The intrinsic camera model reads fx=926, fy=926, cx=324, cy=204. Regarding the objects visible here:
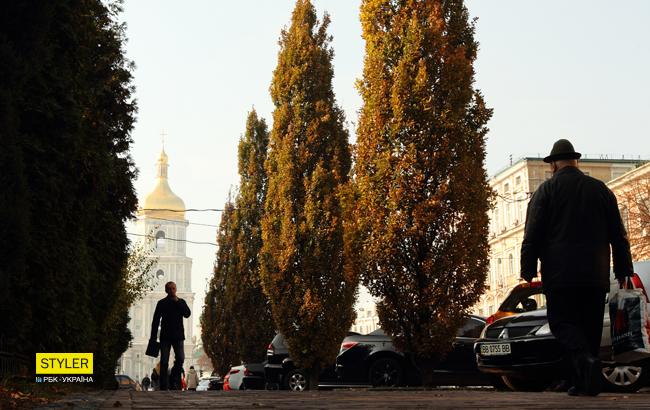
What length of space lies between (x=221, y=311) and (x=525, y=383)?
1101 inches

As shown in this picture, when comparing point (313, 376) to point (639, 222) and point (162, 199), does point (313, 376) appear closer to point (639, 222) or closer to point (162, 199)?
point (639, 222)

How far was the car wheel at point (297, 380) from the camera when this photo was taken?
2367 centimetres

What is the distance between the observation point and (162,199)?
541 feet

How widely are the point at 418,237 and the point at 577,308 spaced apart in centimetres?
1181

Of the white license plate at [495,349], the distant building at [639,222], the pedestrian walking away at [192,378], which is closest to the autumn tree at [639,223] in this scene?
the distant building at [639,222]

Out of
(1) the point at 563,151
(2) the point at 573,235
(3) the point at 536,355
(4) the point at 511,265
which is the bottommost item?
(3) the point at 536,355

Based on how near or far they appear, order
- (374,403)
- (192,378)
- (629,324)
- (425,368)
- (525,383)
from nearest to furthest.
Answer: (374,403)
(629,324)
(525,383)
(425,368)
(192,378)

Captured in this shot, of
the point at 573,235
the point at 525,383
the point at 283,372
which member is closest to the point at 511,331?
the point at 525,383

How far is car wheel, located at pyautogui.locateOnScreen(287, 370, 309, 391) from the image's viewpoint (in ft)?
77.7

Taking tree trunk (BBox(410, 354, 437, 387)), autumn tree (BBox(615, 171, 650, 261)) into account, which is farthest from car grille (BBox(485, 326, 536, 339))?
autumn tree (BBox(615, 171, 650, 261))

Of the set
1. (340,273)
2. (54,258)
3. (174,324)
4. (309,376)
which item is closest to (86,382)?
(174,324)

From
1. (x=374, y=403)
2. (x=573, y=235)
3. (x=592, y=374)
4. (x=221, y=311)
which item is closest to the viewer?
(x=592, y=374)

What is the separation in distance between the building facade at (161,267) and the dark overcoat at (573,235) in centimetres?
15271

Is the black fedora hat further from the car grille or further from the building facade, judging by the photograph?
the building facade
